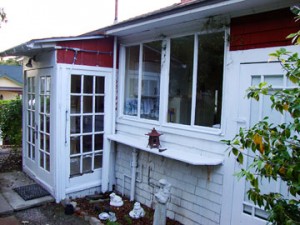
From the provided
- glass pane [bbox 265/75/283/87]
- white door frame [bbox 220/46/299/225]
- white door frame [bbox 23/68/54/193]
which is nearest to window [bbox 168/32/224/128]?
white door frame [bbox 220/46/299/225]

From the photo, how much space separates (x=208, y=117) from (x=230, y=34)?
1144 millimetres

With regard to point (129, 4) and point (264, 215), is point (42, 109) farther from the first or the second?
point (129, 4)

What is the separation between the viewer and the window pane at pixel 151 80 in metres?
4.72

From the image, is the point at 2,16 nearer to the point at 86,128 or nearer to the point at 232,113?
the point at 86,128

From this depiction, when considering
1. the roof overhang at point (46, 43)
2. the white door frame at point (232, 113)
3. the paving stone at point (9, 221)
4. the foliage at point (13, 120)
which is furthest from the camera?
the foliage at point (13, 120)

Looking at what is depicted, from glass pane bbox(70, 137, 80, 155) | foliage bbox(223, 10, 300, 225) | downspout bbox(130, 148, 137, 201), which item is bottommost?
downspout bbox(130, 148, 137, 201)

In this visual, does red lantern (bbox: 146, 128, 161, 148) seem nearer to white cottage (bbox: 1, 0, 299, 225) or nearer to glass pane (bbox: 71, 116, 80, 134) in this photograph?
white cottage (bbox: 1, 0, 299, 225)

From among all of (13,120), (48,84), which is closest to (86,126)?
(48,84)

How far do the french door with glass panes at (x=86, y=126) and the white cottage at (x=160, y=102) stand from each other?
19mm

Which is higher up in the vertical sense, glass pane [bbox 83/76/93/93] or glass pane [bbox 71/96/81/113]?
glass pane [bbox 83/76/93/93]

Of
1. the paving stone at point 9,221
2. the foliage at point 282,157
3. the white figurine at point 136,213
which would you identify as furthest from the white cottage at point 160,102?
the foliage at point 282,157

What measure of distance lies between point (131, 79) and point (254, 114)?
8.67ft

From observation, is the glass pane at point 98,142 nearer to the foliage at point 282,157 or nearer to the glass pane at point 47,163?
the glass pane at point 47,163

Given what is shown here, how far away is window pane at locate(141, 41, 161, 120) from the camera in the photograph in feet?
15.5
